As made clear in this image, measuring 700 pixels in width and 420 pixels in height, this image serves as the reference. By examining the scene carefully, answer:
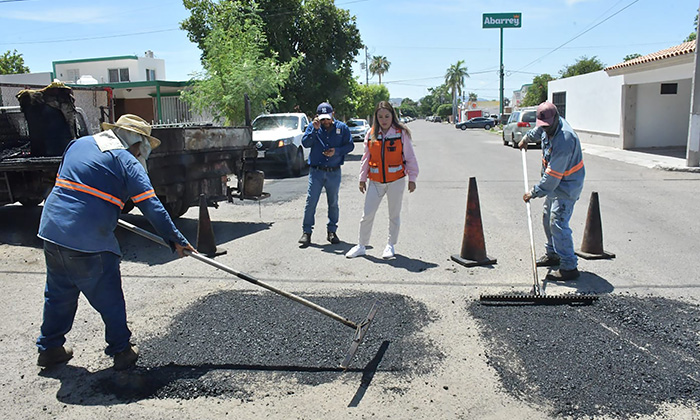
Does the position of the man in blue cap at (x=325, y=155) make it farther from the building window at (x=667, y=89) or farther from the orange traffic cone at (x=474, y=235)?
the building window at (x=667, y=89)

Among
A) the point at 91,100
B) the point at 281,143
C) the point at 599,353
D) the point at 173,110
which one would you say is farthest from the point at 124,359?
the point at 173,110

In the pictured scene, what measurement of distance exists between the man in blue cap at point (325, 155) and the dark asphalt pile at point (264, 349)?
8.45 ft

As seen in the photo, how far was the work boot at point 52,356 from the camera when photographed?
13.1 ft

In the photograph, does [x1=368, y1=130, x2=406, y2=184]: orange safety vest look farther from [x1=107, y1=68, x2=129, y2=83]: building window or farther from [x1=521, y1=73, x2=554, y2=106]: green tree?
[x1=521, y1=73, x2=554, y2=106]: green tree

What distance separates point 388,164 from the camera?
6.72 meters

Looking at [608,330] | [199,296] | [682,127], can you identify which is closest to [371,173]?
[199,296]

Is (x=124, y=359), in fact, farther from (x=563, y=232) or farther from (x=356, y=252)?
(x=563, y=232)

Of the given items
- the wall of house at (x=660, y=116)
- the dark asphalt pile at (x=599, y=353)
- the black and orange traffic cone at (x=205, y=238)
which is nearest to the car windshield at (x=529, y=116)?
the wall of house at (x=660, y=116)

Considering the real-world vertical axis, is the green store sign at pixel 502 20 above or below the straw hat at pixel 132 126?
above

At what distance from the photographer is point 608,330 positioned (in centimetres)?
442

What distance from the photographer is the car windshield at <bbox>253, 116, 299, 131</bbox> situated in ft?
53.6

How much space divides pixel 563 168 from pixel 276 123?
39.2 ft

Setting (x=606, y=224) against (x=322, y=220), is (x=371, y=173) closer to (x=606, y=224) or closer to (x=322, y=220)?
(x=322, y=220)

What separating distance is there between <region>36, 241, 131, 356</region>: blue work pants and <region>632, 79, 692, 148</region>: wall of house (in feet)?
76.5
